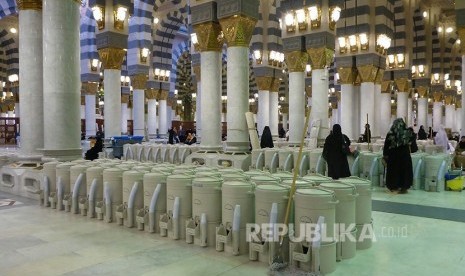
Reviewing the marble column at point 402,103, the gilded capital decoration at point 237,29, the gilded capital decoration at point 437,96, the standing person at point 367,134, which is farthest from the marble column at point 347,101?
the gilded capital decoration at point 437,96

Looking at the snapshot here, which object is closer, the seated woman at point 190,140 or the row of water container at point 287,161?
the row of water container at point 287,161

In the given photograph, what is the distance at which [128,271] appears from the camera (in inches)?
148

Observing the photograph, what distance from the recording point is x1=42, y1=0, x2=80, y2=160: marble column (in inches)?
311

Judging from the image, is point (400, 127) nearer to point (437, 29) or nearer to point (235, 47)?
point (235, 47)

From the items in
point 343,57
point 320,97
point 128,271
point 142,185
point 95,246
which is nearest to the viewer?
point 128,271

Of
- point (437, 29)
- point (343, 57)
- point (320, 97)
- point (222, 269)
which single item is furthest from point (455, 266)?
point (437, 29)

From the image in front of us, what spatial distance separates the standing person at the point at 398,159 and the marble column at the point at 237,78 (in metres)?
3.59

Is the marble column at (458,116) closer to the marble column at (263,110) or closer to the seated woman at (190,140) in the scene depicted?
the marble column at (263,110)

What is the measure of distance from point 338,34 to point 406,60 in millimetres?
5517

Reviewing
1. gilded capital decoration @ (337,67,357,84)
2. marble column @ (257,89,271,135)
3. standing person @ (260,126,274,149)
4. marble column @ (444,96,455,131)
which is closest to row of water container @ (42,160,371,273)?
standing person @ (260,126,274,149)

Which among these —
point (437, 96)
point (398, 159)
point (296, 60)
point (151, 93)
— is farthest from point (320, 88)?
point (437, 96)

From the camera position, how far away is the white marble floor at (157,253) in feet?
12.5

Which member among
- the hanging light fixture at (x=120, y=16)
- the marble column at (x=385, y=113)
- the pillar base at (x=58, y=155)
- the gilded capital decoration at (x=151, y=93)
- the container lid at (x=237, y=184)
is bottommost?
the container lid at (x=237, y=184)

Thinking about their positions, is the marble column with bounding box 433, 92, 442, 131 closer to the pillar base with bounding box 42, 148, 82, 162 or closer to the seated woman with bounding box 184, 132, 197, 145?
the seated woman with bounding box 184, 132, 197, 145
